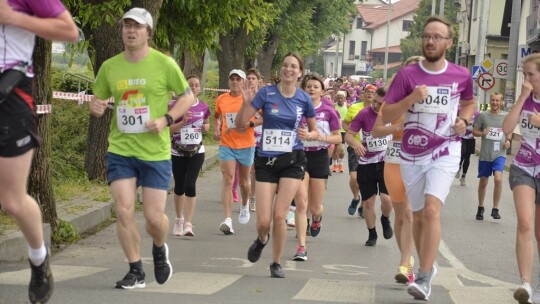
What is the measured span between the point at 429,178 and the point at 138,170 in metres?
2.13

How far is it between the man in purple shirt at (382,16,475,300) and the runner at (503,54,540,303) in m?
0.66

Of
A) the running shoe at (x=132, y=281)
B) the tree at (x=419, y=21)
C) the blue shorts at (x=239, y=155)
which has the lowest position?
the running shoe at (x=132, y=281)

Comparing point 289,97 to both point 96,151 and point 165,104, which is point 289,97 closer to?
point 165,104

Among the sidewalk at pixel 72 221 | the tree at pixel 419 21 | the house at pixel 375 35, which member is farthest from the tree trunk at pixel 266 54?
the house at pixel 375 35

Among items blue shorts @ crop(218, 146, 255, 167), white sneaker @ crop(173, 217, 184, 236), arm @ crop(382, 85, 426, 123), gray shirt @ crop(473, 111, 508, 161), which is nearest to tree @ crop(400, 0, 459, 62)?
gray shirt @ crop(473, 111, 508, 161)

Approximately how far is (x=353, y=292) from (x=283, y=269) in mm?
→ 2021

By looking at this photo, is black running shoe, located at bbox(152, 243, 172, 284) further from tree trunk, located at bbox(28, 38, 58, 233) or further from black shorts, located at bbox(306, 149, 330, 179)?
black shorts, located at bbox(306, 149, 330, 179)

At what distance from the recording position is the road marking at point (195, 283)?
347 inches

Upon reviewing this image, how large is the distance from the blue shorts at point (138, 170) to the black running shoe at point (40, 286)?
1850mm

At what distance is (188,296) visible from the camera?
27.9ft

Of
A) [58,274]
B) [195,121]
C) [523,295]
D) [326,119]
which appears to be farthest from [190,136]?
[523,295]

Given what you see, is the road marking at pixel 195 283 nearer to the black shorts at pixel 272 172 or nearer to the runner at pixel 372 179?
the black shorts at pixel 272 172

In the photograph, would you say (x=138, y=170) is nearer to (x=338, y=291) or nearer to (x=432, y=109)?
(x=338, y=291)

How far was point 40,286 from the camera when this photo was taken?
6887mm
